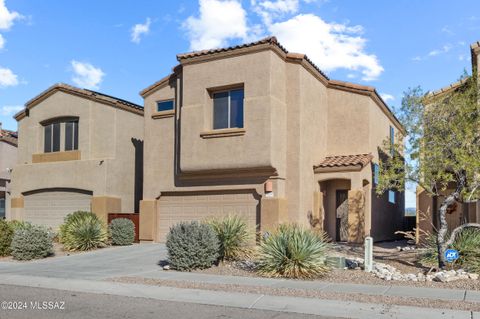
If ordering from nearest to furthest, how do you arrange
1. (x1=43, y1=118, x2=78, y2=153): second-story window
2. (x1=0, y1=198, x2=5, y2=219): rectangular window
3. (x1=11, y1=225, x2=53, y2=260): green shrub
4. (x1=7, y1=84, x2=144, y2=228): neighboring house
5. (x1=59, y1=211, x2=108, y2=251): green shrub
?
(x1=11, y1=225, x2=53, y2=260): green shrub < (x1=59, y1=211, x2=108, y2=251): green shrub < (x1=7, y1=84, x2=144, y2=228): neighboring house < (x1=43, y1=118, x2=78, y2=153): second-story window < (x1=0, y1=198, x2=5, y2=219): rectangular window

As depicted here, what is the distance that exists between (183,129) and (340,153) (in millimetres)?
6842

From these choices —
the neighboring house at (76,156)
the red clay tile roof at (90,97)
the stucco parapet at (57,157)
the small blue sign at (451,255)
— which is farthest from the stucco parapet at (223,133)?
the small blue sign at (451,255)

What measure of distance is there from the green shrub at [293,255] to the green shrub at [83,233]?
9.17 m

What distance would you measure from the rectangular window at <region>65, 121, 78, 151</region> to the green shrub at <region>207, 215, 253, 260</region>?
1249 centimetres

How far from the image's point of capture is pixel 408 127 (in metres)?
16.1

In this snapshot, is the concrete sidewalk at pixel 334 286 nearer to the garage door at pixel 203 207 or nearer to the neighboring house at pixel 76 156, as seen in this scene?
the garage door at pixel 203 207

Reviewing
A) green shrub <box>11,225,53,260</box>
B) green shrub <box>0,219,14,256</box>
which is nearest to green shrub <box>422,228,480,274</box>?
green shrub <box>11,225,53,260</box>

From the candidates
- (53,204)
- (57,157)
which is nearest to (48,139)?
(57,157)

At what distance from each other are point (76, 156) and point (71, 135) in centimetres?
127

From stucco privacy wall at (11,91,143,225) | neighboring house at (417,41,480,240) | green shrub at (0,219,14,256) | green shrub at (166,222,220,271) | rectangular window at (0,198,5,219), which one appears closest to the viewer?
green shrub at (166,222,220,271)

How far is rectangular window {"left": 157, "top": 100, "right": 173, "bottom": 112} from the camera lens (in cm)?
2323

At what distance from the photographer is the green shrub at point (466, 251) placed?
1347 cm

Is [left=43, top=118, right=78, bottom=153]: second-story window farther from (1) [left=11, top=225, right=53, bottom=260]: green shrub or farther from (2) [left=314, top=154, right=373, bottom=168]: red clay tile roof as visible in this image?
(2) [left=314, top=154, right=373, bottom=168]: red clay tile roof

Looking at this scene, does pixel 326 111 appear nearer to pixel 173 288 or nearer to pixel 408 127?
pixel 408 127
